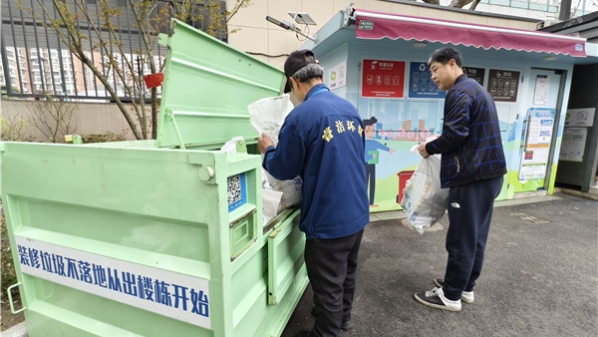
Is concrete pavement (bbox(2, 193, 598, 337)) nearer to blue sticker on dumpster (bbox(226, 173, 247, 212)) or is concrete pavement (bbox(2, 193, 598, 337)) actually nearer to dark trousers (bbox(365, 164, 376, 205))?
dark trousers (bbox(365, 164, 376, 205))

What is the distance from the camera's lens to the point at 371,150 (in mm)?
4223

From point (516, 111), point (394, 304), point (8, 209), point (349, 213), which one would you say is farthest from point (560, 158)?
point (8, 209)

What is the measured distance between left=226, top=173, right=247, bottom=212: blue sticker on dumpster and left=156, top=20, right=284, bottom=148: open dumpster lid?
2.28 feet

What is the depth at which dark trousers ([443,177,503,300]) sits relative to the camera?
6.63 feet

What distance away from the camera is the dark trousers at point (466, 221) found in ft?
6.63

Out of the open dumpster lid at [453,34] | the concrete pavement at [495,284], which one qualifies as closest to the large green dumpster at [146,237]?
the concrete pavement at [495,284]

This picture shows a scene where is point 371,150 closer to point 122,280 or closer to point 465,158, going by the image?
point 465,158

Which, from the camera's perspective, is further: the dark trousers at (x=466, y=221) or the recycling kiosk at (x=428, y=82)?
the recycling kiosk at (x=428, y=82)

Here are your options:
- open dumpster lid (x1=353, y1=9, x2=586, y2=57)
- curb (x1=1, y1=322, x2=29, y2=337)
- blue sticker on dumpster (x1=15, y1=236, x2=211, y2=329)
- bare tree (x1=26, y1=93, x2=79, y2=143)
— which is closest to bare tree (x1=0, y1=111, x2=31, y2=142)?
bare tree (x1=26, y1=93, x2=79, y2=143)

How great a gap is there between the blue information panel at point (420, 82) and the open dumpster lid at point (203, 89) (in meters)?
2.60

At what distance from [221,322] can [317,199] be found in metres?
0.75

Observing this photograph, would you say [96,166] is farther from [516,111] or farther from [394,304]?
[516,111]

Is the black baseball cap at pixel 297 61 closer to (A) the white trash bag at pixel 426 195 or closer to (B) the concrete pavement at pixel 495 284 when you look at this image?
(A) the white trash bag at pixel 426 195

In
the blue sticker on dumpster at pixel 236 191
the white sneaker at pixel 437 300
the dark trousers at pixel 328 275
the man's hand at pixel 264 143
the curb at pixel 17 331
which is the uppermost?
the man's hand at pixel 264 143
